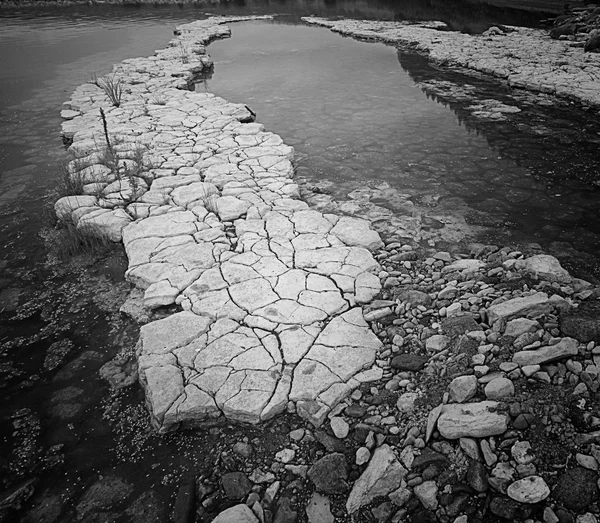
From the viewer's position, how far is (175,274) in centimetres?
347

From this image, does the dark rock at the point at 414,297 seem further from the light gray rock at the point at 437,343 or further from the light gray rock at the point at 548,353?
the light gray rock at the point at 548,353

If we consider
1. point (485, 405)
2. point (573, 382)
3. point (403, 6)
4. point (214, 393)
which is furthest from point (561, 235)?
point (403, 6)

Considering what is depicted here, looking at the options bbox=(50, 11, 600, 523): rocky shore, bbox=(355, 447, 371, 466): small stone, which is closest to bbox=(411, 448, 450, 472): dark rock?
bbox=(50, 11, 600, 523): rocky shore

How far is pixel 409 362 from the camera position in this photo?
2.56 metres

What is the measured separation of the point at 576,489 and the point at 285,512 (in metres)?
1.30

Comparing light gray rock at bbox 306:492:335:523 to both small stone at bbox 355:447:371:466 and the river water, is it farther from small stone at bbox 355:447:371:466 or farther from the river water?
the river water

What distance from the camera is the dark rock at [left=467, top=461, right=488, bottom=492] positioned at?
5.97 ft

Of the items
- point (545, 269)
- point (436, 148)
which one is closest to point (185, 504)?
point (545, 269)

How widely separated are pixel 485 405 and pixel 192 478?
1585 mm

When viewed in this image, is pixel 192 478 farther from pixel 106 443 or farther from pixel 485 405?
pixel 485 405

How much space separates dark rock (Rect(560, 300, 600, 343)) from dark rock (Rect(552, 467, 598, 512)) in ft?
2.79

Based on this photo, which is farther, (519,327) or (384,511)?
(519,327)

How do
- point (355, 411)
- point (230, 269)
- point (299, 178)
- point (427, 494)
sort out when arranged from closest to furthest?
point (427, 494) → point (355, 411) → point (230, 269) → point (299, 178)

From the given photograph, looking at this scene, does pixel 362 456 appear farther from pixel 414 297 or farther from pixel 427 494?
pixel 414 297
